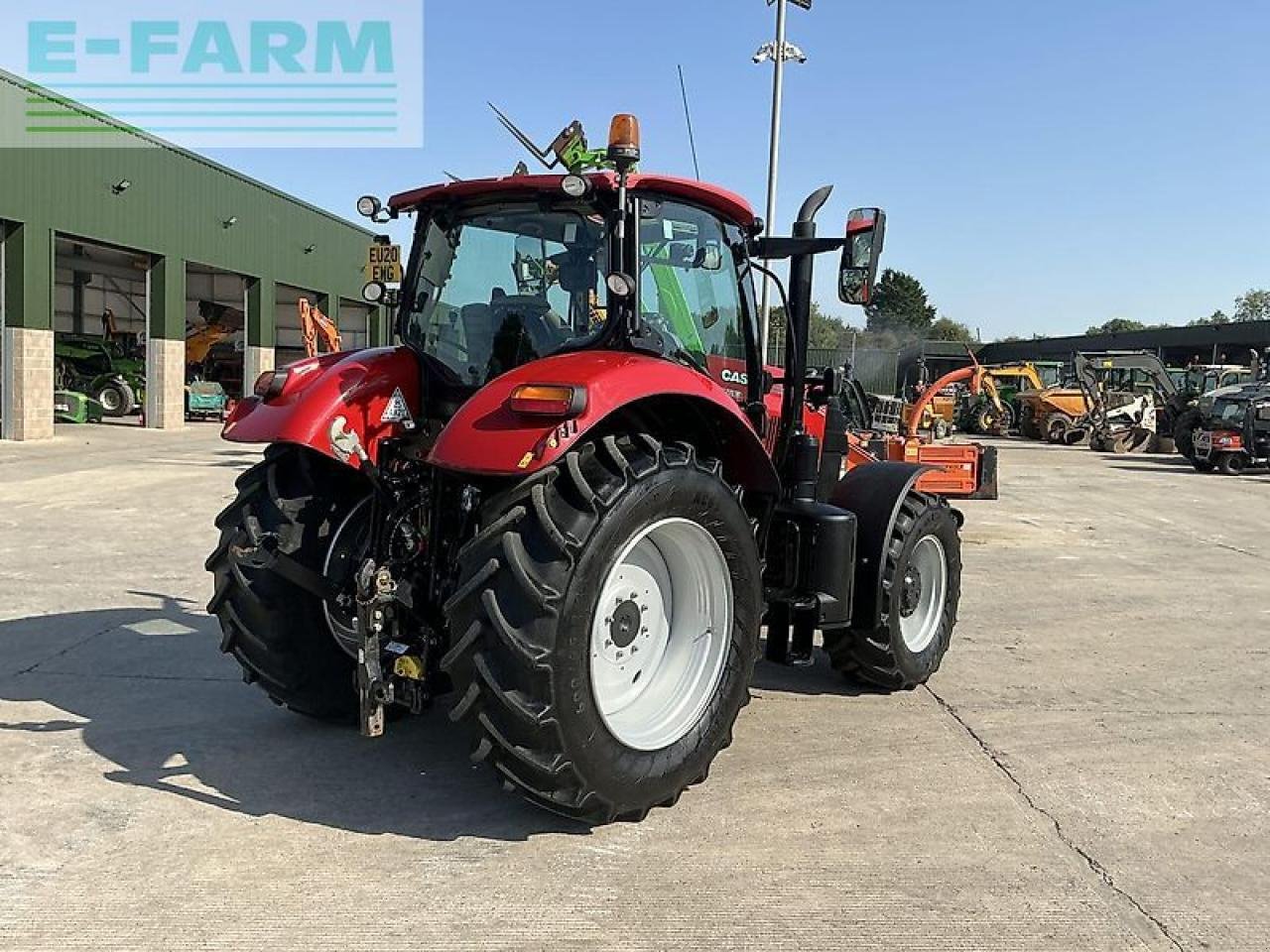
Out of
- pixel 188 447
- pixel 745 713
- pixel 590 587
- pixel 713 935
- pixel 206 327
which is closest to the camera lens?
pixel 713 935

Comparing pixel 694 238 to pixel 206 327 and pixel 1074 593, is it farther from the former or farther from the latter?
pixel 206 327

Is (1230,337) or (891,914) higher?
(1230,337)

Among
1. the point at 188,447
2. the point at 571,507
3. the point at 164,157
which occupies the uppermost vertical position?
the point at 164,157

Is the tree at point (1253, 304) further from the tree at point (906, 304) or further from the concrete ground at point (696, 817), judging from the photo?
the concrete ground at point (696, 817)

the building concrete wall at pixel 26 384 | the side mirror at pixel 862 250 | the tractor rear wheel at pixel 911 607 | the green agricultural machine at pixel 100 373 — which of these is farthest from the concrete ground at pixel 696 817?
the green agricultural machine at pixel 100 373

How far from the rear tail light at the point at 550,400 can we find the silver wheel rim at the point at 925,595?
2630 millimetres

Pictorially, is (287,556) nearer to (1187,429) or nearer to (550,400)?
(550,400)

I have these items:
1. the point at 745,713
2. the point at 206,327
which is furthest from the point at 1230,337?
the point at 745,713

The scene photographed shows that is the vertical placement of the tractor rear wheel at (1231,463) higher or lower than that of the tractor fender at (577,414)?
lower

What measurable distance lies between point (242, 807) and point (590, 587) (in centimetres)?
155

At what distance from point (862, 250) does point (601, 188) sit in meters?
1.39

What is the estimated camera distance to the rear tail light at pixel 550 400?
3.26 meters

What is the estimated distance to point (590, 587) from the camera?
3326 mm

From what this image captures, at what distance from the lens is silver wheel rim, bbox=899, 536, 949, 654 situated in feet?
17.5
